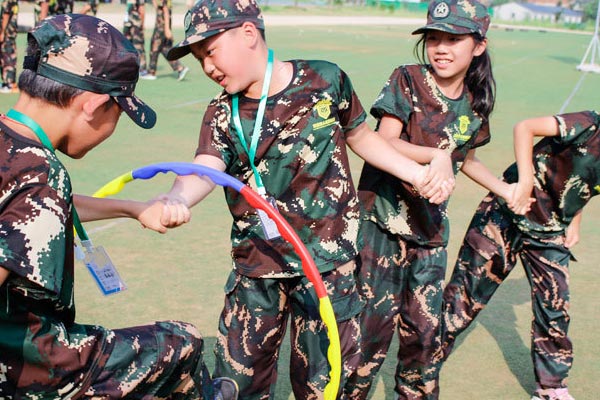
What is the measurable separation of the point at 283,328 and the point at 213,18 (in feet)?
4.88

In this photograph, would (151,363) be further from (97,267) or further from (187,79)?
(187,79)

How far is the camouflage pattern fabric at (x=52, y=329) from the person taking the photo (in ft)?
8.36

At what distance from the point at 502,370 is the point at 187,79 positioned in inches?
547

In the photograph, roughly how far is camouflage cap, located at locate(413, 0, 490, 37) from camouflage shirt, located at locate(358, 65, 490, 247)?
0.26 m

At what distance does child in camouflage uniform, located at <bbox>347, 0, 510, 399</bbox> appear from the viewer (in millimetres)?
4379

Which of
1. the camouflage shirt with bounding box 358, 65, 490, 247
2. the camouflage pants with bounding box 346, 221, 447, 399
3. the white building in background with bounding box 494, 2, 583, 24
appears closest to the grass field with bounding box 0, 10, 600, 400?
the camouflage pants with bounding box 346, 221, 447, 399

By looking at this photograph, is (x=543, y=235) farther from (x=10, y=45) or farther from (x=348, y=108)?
(x=10, y=45)

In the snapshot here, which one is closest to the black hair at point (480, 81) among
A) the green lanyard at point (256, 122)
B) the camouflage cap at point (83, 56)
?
the green lanyard at point (256, 122)

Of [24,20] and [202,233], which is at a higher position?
[202,233]

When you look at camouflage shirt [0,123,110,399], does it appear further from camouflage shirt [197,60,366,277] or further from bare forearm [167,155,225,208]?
camouflage shirt [197,60,366,277]

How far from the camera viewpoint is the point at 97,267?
328 cm

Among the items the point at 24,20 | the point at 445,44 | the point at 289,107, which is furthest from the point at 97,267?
the point at 24,20

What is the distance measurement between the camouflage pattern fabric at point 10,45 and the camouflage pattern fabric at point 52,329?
486 inches

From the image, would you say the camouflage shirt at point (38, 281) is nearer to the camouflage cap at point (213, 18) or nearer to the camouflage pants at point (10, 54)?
the camouflage cap at point (213, 18)
